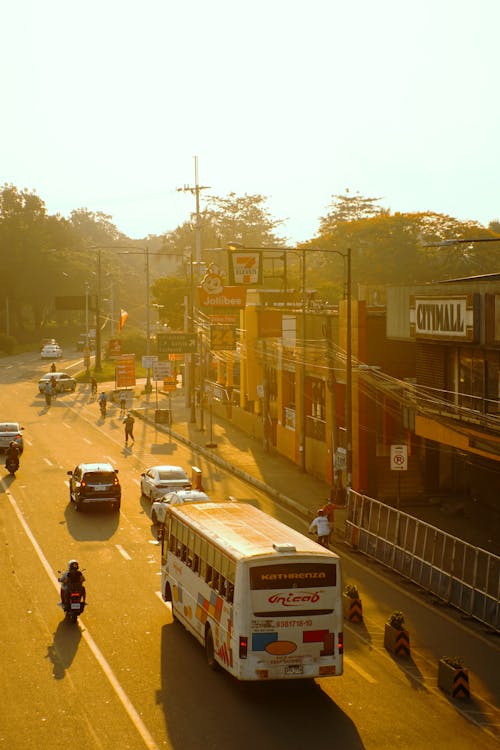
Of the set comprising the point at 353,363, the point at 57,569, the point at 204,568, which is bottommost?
the point at 57,569

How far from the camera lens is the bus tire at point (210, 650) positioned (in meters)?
20.5

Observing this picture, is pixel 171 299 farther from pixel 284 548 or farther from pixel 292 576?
pixel 292 576

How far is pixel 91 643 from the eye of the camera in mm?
22766

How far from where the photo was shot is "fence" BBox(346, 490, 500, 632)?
83.6 feet

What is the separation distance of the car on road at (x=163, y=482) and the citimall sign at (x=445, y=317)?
11.0 meters

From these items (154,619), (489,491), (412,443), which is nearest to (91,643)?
(154,619)

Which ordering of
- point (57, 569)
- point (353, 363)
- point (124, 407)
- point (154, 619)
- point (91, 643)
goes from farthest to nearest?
point (124, 407), point (353, 363), point (57, 569), point (154, 619), point (91, 643)

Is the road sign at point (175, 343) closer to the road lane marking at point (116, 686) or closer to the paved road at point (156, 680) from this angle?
the paved road at point (156, 680)

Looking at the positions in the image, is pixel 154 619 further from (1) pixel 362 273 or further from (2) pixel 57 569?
(1) pixel 362 273

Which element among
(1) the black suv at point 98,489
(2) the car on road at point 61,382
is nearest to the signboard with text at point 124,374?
(2) the car on road at point 61,382

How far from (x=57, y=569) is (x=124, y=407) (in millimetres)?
44825

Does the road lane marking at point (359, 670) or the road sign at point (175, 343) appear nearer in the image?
the road lane marking at point (359, 670)

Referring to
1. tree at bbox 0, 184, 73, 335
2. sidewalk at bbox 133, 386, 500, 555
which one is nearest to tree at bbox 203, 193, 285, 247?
tree at bbox 0, 184, 73, 335

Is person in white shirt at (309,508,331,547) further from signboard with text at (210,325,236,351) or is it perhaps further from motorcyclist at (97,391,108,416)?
motorcyclist at (97,391,108,416)
